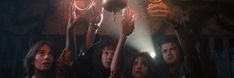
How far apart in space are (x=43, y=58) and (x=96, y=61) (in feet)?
2.47

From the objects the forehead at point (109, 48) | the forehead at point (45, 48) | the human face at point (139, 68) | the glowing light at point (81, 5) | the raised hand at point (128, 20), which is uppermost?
the glowing light at point (81, 5)

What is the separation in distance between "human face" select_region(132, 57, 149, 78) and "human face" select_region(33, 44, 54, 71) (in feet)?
3.87

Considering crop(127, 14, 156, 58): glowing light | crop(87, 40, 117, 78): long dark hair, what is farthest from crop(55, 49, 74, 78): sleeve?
crop(127, 14, 156, 58): glowing light

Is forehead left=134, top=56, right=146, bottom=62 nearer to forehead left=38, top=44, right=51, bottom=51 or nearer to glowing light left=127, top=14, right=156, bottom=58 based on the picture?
glowing light left=127, top=14, right=156, bottom=58

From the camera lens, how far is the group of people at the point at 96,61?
5.11 meters

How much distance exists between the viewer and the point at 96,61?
5.35m

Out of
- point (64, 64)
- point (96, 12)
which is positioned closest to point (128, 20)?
point (96, 12)

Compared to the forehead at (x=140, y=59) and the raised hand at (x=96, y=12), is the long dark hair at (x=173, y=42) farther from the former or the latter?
the raised hand at (x=96, y=12)

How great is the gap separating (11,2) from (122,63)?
2.09 m

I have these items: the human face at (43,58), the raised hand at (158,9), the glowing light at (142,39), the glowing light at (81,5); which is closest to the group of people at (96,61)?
the human face at (43,58)

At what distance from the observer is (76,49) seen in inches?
214

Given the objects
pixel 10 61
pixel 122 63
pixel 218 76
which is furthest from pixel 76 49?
pixel 218 76

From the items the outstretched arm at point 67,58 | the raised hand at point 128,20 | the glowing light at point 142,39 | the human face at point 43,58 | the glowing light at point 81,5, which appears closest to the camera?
the glowing light at point 81,5

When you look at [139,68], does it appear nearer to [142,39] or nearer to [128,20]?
[142,39]
